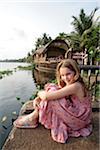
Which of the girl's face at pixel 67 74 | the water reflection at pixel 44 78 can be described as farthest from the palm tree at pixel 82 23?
the girl's face at pixel 67 74

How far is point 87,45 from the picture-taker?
15617mm

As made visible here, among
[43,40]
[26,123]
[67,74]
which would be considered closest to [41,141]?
[26,123]

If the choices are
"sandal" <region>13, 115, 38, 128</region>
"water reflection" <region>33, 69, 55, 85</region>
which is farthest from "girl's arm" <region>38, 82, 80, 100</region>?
"water reflection" <region>33, 69, 55, 85</region>

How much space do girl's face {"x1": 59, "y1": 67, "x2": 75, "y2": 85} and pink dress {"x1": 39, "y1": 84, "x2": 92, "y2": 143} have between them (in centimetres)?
15

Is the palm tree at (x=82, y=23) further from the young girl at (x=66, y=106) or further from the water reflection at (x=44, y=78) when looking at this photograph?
the young girl at (x=66, y=106)

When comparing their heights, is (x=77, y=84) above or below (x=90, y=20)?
below

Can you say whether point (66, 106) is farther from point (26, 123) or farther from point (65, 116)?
point (26, 123)

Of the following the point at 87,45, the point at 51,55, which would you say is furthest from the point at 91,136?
the point at 51,55

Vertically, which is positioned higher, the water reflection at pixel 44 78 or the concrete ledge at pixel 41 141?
the concrete ledge at pixel 41 141

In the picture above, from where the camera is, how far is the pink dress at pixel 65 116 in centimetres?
252

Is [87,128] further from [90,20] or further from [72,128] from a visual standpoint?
[90,20]

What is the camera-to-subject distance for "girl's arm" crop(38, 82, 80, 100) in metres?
2.49

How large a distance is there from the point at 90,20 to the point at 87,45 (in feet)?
17.0

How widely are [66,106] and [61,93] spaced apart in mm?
154
